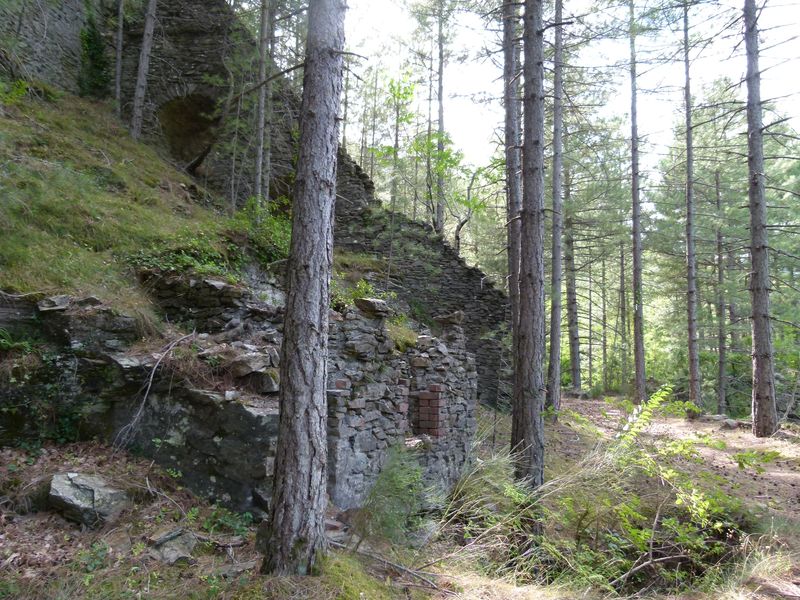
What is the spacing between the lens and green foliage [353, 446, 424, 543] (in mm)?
4395

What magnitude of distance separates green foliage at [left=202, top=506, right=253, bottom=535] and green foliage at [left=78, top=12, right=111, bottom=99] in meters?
13.7

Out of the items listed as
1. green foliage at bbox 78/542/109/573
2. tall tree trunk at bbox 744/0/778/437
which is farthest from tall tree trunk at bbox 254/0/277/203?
tall tree trunk at bbox 744/0/778/437

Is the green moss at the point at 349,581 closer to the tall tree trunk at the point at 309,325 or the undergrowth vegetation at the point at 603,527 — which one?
the tall tree trunk at the point at 309,325

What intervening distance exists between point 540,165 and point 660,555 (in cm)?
501

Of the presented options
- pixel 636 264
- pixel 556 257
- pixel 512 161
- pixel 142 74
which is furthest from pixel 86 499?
pixel 636 264

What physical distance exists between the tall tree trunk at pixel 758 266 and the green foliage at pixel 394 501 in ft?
28.1

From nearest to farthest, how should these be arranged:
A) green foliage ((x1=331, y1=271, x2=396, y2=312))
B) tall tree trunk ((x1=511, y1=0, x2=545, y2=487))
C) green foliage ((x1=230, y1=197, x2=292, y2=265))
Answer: tall tree trunk ((x1=511, y1=0, x2=545, y2=487)) → green foliage ((x1=331, y1=271, x2=396, y2=312)) → green foliage ((x1=230, y1=197, x2=292, y2=265))

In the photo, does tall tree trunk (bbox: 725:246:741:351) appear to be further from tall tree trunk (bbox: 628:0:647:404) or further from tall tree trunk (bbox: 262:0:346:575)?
tall tree trunk (bbox: 262:0:346:575)

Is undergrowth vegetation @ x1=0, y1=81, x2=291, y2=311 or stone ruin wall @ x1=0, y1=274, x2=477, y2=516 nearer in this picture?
stone ruin wall @ x1=0, y1=274, x2=477, y2=516

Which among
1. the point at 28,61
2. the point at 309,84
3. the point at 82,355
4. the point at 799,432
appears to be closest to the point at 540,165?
the point at 309,84

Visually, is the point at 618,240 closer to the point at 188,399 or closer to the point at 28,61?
the point at 188,399

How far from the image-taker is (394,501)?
4781 millimetres

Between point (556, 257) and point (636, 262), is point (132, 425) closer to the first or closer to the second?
point (556, 257)

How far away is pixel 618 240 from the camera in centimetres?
1798
